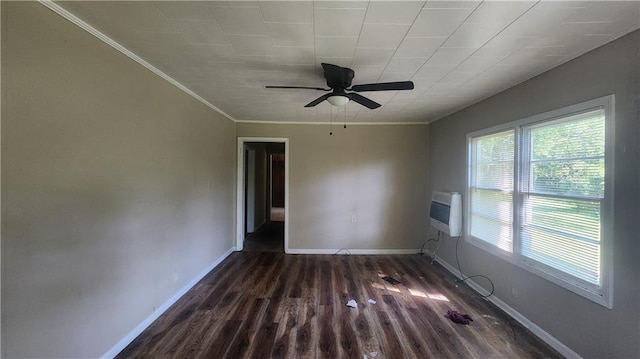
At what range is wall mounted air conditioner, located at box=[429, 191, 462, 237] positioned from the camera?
3533 millimetres

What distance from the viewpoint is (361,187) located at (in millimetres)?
4590

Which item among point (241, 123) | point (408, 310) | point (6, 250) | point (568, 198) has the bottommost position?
point (408, 310)

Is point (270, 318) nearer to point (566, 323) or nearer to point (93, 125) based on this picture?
point (93, 125)

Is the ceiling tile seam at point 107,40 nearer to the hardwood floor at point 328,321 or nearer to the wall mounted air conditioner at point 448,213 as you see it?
the hardwood floor at point 328,321

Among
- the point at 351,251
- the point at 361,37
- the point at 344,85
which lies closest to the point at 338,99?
the point at 344,85

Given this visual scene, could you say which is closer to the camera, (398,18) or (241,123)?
(398,18)

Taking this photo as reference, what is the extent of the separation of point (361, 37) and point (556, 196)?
2.17 m

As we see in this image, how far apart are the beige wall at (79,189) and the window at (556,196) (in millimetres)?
3668

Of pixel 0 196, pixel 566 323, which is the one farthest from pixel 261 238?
pixel 566 323

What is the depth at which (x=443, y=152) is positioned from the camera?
13.3ft

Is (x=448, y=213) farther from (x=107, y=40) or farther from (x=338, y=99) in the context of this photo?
(x=107, y=40)

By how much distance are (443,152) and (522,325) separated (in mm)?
2537

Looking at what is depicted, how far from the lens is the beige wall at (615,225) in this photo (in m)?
1.59

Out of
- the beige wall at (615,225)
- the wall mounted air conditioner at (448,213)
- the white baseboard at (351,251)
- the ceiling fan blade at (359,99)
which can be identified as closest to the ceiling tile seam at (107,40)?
the ceiling fan blade at (359,99)
